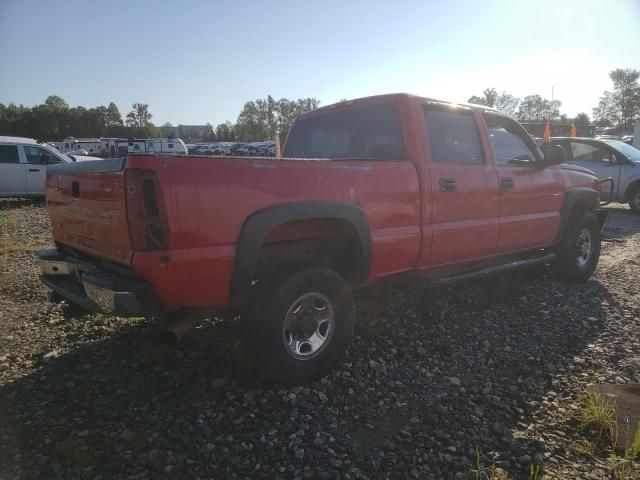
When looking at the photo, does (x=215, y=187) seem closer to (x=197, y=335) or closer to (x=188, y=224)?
(x=188, y=224)

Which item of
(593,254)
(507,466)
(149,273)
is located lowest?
(507,466)

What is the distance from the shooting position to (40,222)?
9742 millimetres

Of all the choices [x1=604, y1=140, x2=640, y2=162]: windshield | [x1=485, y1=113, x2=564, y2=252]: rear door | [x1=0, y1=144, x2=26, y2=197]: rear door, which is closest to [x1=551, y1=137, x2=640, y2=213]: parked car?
[x1=604, y1=140, x2=640, y2=162]: windshield

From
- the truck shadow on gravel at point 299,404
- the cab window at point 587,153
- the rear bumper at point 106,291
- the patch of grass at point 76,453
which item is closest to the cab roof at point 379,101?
the truck shadow on gravel at point 299,404

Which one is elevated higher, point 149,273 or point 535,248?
point 149,273

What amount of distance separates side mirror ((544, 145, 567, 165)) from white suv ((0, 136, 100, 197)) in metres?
11.4

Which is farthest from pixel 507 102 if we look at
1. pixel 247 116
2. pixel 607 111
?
pixel 247 116

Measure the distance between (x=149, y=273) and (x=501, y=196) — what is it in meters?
3.21

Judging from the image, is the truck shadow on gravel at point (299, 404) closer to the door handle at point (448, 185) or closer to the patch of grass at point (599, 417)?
the patch of grass at point (599, 417)

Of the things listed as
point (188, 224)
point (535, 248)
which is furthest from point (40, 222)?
point (535, 248)

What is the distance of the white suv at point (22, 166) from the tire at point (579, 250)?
11.5 metres

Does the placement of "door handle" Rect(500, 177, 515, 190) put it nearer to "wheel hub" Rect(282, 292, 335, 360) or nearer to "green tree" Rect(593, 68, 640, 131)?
"wheel hub" Rect(282, 292, 335, 360)

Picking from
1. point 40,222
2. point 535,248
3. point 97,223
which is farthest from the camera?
point 40,222

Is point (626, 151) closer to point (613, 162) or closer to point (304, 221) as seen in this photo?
point (613, 162)
